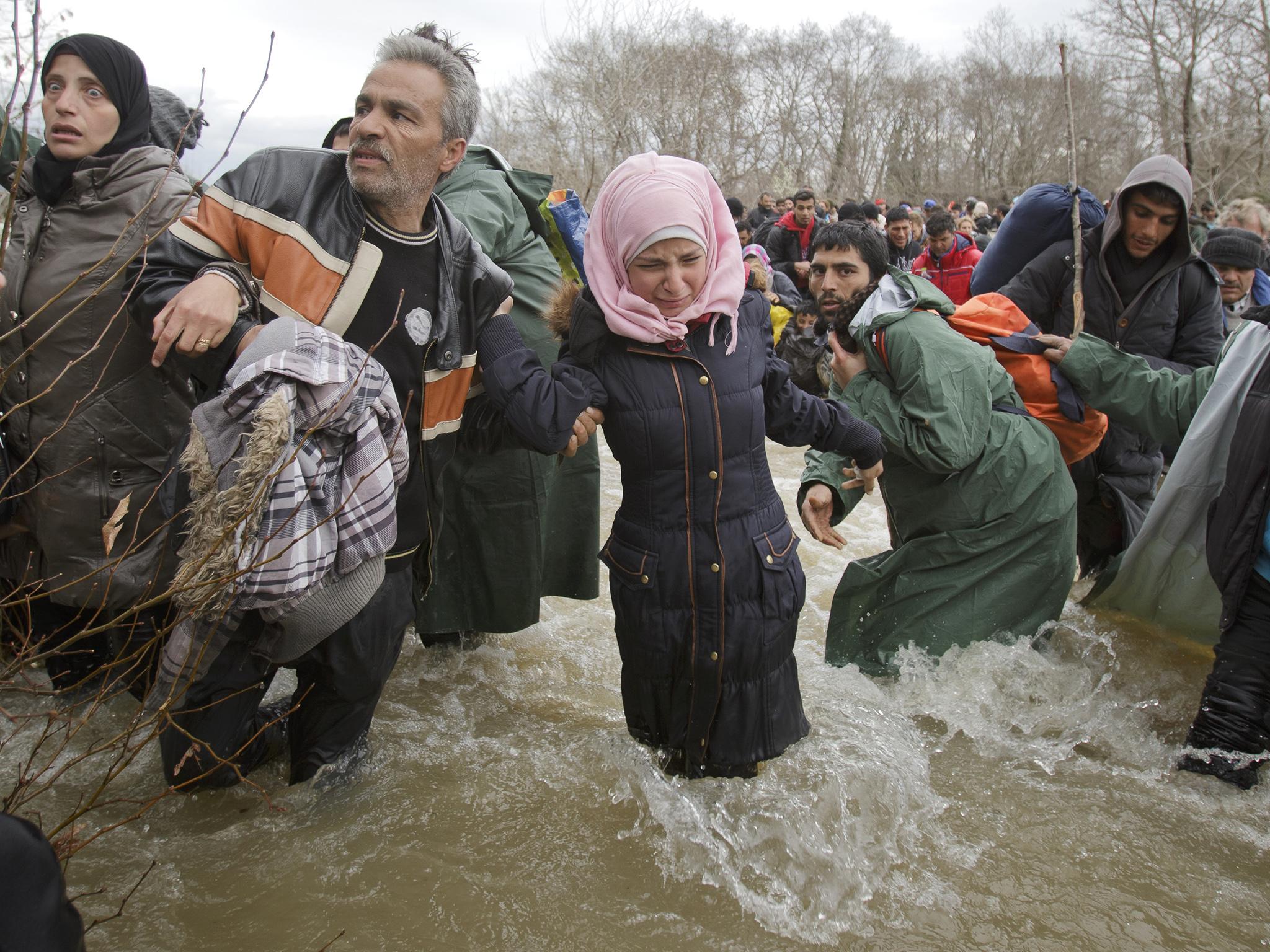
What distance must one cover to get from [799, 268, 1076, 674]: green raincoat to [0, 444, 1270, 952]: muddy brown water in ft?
0.50

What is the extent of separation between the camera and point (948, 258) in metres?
9.03

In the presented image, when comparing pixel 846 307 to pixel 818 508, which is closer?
pixel 818 508

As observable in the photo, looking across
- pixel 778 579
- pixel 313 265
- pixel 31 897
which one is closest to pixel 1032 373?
pixel 778 579

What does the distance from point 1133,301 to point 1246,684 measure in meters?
1.62

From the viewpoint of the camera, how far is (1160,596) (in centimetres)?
365

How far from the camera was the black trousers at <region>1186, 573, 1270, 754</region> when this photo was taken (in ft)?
9.55

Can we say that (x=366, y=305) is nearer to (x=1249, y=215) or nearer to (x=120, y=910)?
(x=120, y=910)

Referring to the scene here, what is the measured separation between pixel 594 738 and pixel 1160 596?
2.11 meters

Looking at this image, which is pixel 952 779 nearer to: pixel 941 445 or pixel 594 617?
pixel 941 445

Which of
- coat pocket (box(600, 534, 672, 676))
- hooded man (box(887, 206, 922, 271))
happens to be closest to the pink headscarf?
coat pocket (box(600, 534, 672, 676))

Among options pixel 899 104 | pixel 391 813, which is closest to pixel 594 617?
pixel 391 813

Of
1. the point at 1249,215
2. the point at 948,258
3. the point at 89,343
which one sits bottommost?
the point at 89,343

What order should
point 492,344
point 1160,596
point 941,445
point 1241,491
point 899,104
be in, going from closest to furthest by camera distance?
1. point 492,344
2. point 1241,491
3. point 941,445
4. point 1160,596
5. point 899,104

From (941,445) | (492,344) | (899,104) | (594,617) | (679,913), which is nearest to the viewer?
(679,913)
